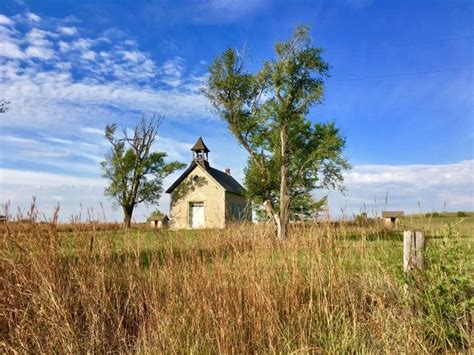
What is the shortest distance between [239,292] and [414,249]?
2209 mm

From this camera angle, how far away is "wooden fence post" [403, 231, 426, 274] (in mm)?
4520

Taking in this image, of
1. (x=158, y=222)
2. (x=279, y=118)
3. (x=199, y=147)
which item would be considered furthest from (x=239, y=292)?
(x=199, y=147)

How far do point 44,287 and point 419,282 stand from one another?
4387 mm

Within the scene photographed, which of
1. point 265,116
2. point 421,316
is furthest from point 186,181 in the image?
point 421,316

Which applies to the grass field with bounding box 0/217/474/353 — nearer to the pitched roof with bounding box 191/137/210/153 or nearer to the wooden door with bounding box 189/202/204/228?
the wooden door with bounding box 189/202/204/228

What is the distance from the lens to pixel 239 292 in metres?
4.18

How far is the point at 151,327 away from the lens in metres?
4.43

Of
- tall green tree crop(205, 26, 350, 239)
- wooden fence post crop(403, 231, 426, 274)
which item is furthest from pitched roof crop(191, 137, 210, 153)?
wooden fence post crop(403, 231, 426, 274)

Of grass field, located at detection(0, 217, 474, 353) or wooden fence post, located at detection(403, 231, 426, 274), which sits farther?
wooden fence post, located at detection(403, 231, 426, 274)

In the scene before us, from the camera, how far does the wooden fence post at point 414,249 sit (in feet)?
14.8

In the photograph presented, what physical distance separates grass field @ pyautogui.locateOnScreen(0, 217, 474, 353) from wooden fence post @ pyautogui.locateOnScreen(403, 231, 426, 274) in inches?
4.4

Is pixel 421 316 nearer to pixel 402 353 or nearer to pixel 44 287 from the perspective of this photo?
pixel 402 353

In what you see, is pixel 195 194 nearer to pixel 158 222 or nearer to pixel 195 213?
pixel 195 213

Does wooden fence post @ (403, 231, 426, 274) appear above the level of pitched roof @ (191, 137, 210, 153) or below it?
below
